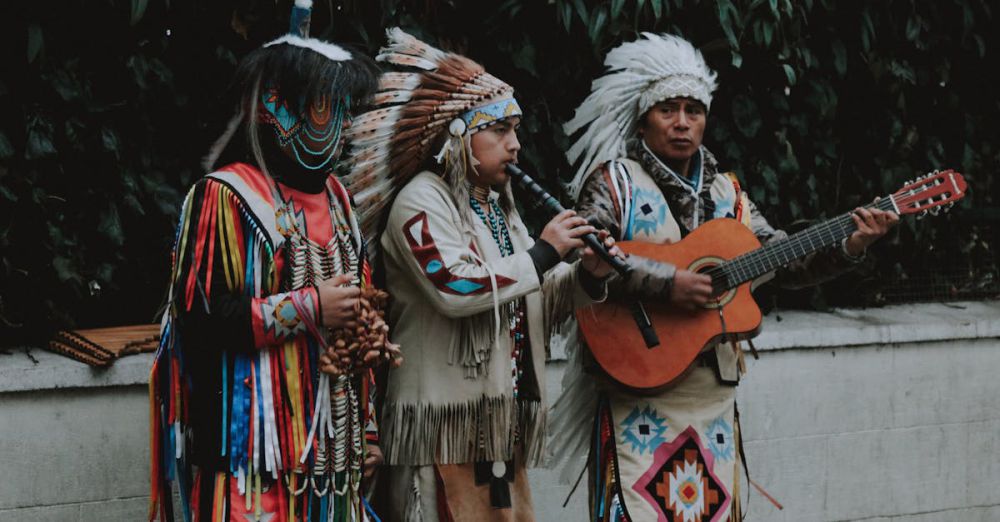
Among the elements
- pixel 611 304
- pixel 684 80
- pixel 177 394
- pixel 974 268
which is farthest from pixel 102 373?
pixel 974 268

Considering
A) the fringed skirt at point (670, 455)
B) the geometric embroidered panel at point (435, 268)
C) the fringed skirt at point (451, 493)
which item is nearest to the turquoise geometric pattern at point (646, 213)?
the fringed skirt at point (670, 455)

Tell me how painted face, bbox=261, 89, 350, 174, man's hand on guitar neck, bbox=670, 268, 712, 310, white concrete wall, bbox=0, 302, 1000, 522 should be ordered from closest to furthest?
painted face, bbox=261, 89, 350, 174 → man's hand on guitar neck, bbox=670, 268, 712, 310 → white concrete wall, bbox=0, 302, 1000, 522

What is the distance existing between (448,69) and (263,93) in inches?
27.3

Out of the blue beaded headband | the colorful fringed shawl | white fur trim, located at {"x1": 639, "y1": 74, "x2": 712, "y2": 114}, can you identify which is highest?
white fur trim, located at {"x1": 639, "y1": 74, "x2": 712, "y2": 114}

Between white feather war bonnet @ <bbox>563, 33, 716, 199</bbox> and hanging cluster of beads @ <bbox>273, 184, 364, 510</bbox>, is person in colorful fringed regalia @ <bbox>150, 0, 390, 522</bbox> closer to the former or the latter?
hanging cluster of beads @ <bbox>273, 184, 364, 510</bbox>

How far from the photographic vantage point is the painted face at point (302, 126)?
11.6 ft

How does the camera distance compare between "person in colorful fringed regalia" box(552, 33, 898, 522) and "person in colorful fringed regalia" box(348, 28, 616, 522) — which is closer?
"person in colorful fringed regalia" box(348, 28, 616, 522)

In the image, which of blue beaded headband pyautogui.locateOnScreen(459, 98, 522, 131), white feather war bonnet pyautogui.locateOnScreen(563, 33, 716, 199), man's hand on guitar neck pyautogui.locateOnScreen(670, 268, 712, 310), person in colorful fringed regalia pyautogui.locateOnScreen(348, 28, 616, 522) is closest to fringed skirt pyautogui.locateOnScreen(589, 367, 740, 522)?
man's hand on guitar neck pyautogui.locateOnScreen(670, 268, 712, 310)

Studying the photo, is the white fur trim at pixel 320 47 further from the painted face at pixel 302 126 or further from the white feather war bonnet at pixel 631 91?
the white feather war bonnet at pixel 631 91

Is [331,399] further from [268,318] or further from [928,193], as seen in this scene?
[928,193]

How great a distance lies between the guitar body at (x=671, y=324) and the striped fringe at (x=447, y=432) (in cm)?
52

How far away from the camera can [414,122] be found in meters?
4.00

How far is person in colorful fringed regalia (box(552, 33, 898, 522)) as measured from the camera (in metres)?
4.36

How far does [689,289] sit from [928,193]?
0.97 meters
